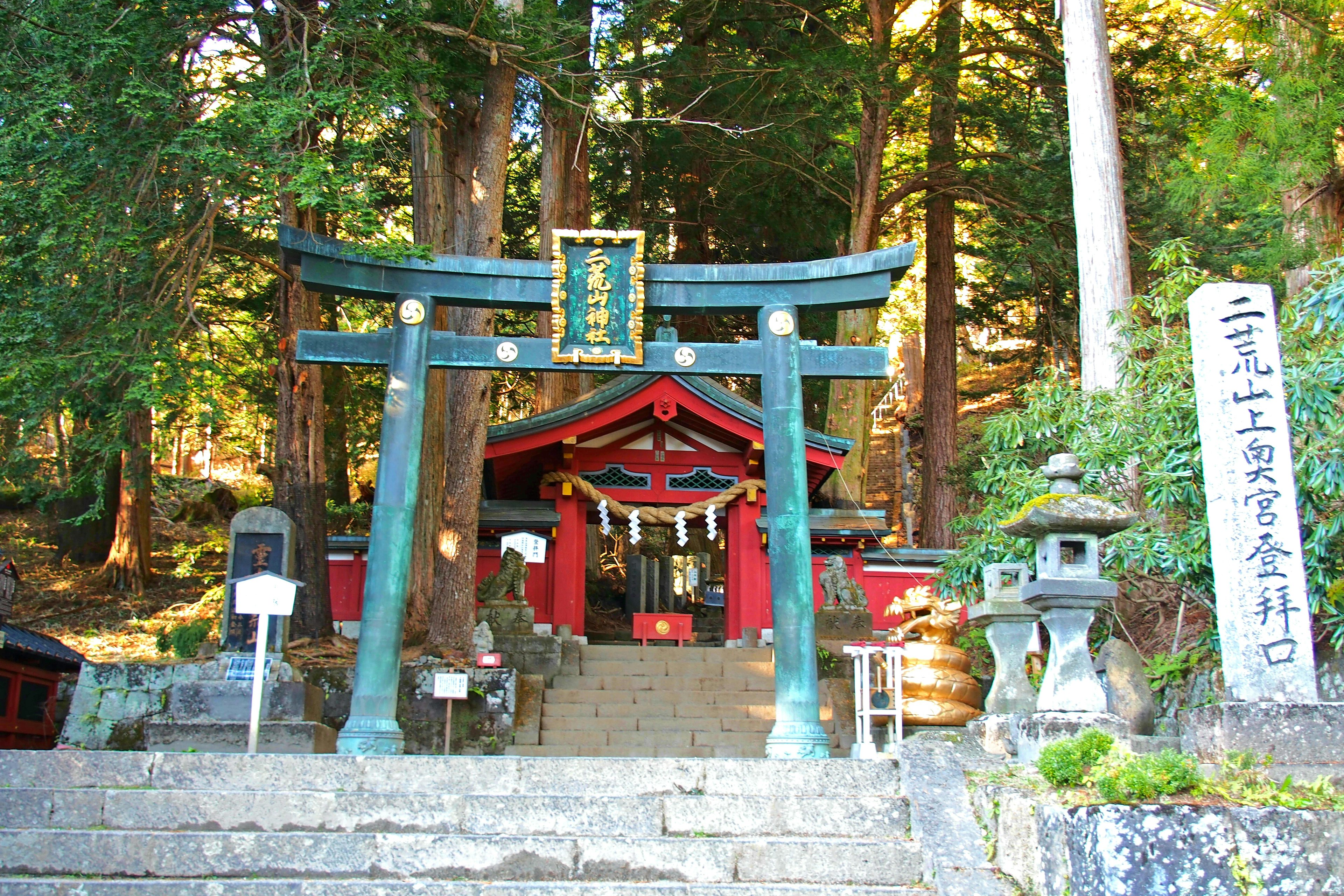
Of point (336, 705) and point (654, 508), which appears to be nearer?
point (336, 705)

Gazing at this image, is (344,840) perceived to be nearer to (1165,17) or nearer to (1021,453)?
(1021,453)

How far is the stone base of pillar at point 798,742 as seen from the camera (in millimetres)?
7074

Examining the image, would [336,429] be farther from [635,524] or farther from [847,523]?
[847,523]

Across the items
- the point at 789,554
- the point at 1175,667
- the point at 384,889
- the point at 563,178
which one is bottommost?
the point at 384,889

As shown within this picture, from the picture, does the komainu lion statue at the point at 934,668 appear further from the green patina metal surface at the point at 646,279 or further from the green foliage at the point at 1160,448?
the green patina metal surface at the point at 646,279

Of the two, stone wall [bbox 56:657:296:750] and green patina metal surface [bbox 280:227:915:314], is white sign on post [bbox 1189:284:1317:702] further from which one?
stone wall [bbox 56:657:296:750]

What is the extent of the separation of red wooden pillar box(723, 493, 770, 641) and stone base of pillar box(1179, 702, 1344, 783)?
377 inches

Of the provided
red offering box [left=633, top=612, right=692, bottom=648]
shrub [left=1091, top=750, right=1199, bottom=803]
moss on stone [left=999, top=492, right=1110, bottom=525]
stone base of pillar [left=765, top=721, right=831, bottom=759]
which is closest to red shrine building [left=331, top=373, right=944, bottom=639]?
red offering box [left=633, top=612, right=692, bottom=648]

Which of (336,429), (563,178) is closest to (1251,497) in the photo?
(563,178)

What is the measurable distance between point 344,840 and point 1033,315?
65.2 ft

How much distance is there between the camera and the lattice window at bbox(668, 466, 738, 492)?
15516 mm

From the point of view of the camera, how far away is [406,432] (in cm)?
795

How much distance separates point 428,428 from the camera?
12.6 meters

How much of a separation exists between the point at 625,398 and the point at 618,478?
153 centimetres
